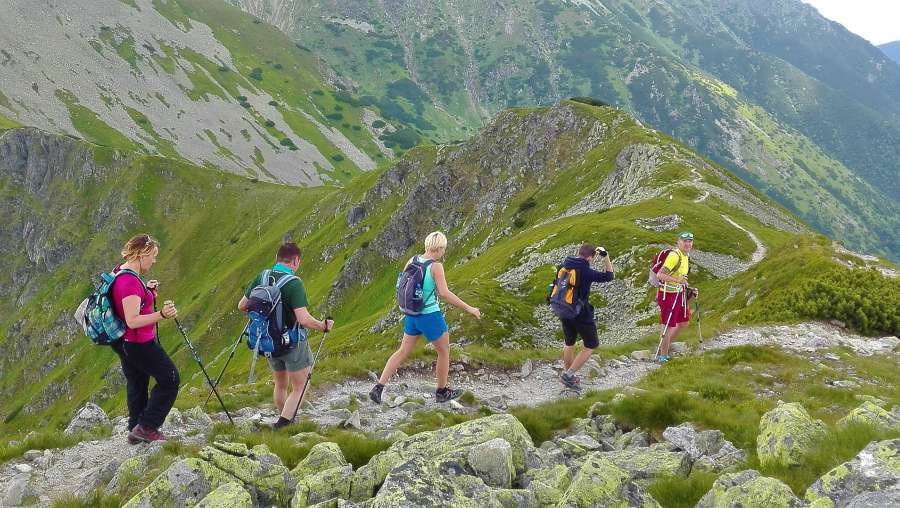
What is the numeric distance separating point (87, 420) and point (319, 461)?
6766 millimetres

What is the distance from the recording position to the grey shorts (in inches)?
417

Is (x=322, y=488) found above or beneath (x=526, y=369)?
above

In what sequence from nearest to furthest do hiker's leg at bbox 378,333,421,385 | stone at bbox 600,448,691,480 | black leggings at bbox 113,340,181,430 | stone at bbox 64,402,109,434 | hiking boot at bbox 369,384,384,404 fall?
stone at bbox 600,448,691,480 < black leggings at bbox 113,340,181,430 < stone at bbox 64,402,109,434 < hiker's leg at bbox 378,333,421,385 < hiking boot at bbox 369,384,384,404

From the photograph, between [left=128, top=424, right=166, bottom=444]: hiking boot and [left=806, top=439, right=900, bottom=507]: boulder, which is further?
[left=128, top=424, right=166, bottom=444]: hiking boot

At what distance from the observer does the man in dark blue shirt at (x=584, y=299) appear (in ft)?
45.4

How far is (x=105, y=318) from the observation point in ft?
29.4

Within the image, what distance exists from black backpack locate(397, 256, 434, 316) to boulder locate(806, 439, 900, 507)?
770 cm

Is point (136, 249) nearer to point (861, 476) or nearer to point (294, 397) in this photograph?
point (294, 397)

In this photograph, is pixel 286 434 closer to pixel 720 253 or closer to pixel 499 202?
pixel 720 253

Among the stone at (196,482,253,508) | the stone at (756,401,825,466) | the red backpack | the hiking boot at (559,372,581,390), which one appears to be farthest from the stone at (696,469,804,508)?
the red backpack

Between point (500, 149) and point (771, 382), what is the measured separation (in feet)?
274

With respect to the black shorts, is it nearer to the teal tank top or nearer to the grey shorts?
the teal tank top

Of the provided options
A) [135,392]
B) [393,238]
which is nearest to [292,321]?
[135,392]

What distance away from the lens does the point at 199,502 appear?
6473 millimetres
